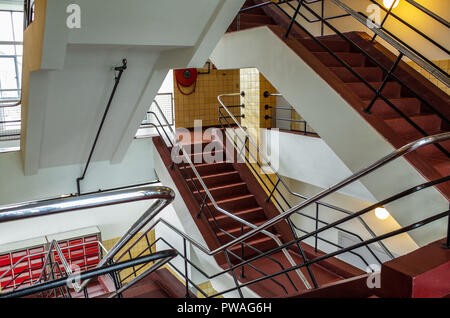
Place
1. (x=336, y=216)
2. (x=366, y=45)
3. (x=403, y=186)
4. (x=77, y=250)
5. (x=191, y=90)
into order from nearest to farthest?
(x=403, y=186), (x=366, y=45), (x=336, y=216), (x=77, y=250), (x=191, y=90)

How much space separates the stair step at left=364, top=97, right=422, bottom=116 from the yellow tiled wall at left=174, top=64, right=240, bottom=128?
5.53 metres

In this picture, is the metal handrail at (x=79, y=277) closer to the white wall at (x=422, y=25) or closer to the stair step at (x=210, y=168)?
the stair step at (x=210, y=168)

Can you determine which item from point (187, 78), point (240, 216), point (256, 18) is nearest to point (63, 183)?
point (240, 216)

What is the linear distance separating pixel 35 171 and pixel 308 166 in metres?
4.06

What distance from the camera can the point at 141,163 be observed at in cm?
636

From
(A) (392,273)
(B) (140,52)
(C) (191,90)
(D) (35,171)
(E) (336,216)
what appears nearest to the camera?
(A) (392,273)

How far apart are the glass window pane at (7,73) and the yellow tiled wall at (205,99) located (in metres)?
4.13

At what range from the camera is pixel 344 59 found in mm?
4172

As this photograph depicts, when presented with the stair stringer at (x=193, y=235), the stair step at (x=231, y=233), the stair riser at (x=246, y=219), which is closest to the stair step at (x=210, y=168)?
the stair stringer at (x=193, y=235)

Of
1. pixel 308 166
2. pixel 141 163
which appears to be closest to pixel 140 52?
pixel 141 163

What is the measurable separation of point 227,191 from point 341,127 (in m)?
3.10

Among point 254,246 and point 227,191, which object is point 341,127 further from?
point 227,191
